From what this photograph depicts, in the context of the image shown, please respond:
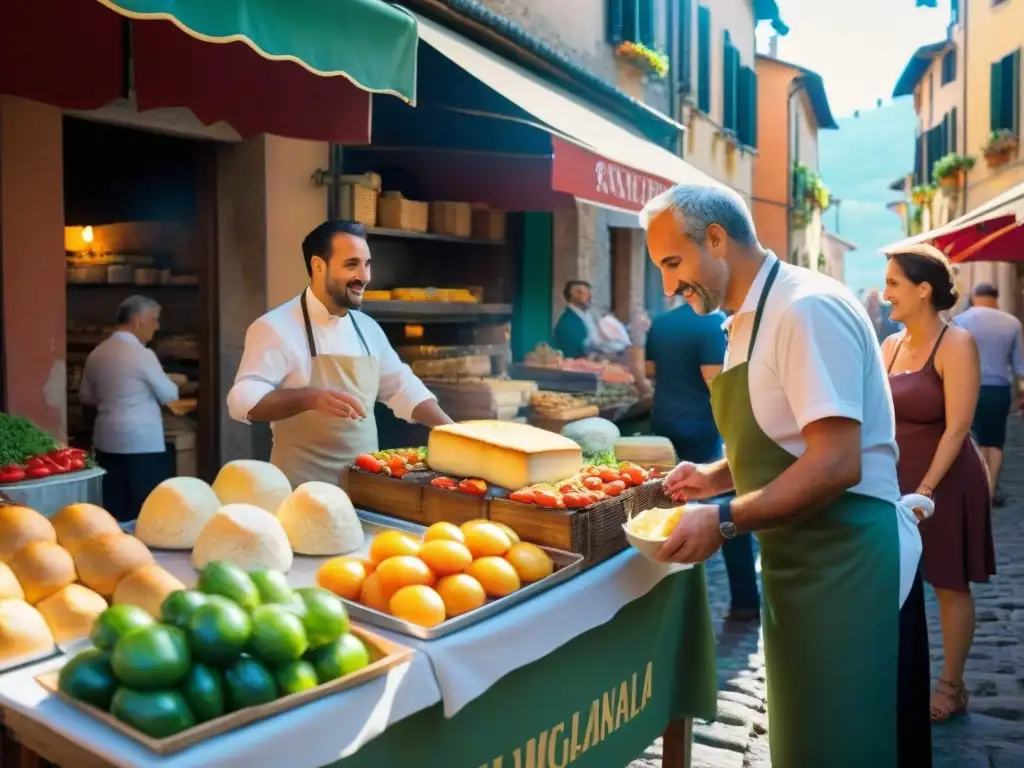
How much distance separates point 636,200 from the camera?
6.84 meters

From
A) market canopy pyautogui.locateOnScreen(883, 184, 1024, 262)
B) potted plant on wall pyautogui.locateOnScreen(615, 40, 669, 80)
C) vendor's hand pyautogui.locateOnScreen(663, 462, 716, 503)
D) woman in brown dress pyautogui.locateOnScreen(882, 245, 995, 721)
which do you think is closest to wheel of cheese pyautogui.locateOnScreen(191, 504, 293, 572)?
vendor's hand pyautogui.locateOnScreen(663, 462, 716, 503)

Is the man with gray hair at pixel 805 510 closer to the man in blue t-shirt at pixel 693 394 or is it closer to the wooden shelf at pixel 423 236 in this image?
the man in blue t-shirt at pixel 693 394

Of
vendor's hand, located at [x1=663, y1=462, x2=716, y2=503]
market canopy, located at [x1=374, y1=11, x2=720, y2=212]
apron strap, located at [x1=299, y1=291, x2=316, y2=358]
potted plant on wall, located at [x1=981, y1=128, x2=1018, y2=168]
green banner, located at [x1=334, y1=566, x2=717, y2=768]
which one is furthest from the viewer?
potted plant on wall, located at [x1=981, y1=128, x2=1018, y2=168]

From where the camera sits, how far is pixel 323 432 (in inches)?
174

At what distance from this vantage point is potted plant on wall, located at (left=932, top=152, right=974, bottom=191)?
948 inches

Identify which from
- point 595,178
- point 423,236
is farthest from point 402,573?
point 423,236

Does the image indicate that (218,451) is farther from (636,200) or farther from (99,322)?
(636,200)

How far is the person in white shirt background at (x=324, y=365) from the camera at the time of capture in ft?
13.8

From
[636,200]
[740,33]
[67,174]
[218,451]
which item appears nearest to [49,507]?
[218,451]

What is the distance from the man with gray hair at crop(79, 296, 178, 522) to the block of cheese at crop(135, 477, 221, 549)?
3538mm

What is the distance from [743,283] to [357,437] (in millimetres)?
2258

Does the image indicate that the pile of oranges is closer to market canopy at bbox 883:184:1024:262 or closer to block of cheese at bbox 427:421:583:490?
block of cheese at bbox 427:421:583:490

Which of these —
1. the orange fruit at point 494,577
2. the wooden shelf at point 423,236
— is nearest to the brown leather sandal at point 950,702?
the orange fruit at point 494,577

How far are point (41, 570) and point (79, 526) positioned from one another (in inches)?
9.9
